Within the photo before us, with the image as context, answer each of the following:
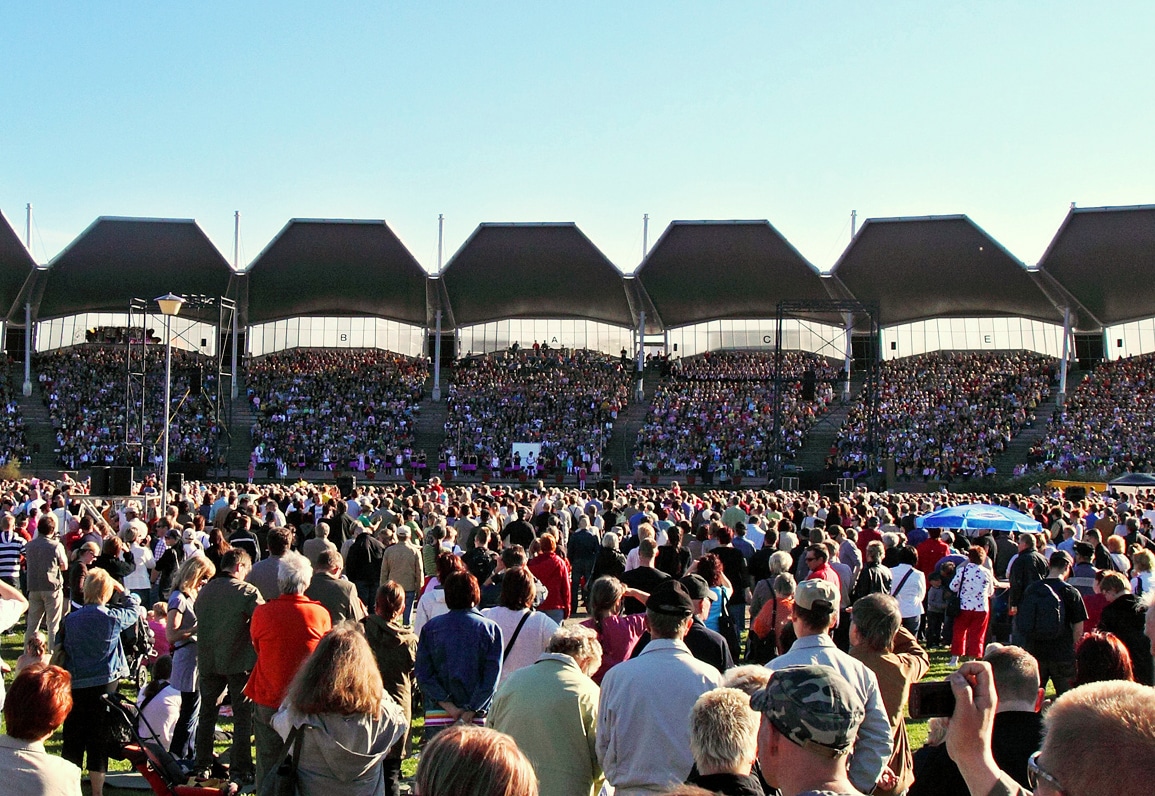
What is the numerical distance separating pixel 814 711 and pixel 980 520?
10.8m

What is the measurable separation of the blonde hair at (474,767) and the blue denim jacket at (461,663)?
3.00m

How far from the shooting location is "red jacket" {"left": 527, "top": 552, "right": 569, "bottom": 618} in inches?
344

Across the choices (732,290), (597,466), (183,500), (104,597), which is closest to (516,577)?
(104,597)

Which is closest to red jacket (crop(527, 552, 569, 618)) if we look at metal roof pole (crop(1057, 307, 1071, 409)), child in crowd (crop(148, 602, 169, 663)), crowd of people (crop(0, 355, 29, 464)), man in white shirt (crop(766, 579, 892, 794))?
child in crowd (crop(148, 602, 169, 663))

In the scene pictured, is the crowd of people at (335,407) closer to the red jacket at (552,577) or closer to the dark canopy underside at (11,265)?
Result: the dark canopy underside at (11,265)

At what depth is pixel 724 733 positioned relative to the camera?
10.9 ft

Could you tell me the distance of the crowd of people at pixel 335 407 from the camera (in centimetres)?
4012

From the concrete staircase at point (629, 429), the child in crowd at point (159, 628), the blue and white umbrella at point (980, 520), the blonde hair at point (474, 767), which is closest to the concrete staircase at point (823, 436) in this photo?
the concrete staircase at point (629, 429)

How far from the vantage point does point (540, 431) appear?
137 feet

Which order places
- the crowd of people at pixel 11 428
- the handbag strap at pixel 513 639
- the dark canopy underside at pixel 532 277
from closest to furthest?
the handbag strap at pixel 513 639
the crowd of people at pixel 11 428
the dark canopy underside at pixel 532 277

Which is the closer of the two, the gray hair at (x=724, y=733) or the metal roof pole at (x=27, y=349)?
the gray hair at (x=724, y=733)

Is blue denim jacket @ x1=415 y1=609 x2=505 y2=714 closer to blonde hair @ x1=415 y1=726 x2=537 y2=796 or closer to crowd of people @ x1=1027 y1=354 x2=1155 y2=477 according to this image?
blonde hair @ x1=415 y1=726 x2=537 y2=796

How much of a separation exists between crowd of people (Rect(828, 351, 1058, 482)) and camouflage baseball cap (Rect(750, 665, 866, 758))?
109 ft

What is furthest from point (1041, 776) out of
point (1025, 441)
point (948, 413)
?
point (948, 413)
